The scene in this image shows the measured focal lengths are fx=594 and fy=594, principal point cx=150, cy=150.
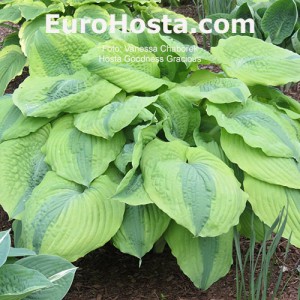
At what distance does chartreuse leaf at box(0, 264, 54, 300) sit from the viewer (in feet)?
4.51

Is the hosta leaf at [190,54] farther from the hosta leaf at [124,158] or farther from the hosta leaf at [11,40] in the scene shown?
the hosta leaf at [11,40]

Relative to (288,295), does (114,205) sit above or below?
above

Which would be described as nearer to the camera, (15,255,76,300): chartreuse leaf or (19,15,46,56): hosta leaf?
(15,255,76,300): chartreuse leaf

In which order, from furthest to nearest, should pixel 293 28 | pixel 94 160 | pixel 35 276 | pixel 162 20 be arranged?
pixel 162 20 → pixel 293 28 → pixel 94 160 → pixel 35 276

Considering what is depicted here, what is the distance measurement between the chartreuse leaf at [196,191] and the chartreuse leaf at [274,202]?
9 centimetres

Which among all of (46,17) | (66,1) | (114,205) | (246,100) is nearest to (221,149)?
(246,100)

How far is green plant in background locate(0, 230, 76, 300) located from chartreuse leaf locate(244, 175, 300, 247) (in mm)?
592

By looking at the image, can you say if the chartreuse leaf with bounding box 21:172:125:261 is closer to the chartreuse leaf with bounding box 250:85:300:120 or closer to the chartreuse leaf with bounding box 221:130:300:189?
the chartreuse leaf with bounding box 221:130:300:189

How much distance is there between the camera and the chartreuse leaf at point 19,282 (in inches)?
54.1

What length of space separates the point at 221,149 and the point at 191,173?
0.25 meters

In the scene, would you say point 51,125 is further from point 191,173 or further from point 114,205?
point 191,173

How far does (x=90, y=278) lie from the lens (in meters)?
2.02

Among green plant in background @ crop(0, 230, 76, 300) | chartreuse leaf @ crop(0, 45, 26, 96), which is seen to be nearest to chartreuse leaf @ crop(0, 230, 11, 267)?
green plant in background @ crop(0, 230, 76, 300)

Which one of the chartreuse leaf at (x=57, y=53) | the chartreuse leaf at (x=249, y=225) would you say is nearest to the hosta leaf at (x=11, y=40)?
the chartreuse leaf at (x=57, y=53)
